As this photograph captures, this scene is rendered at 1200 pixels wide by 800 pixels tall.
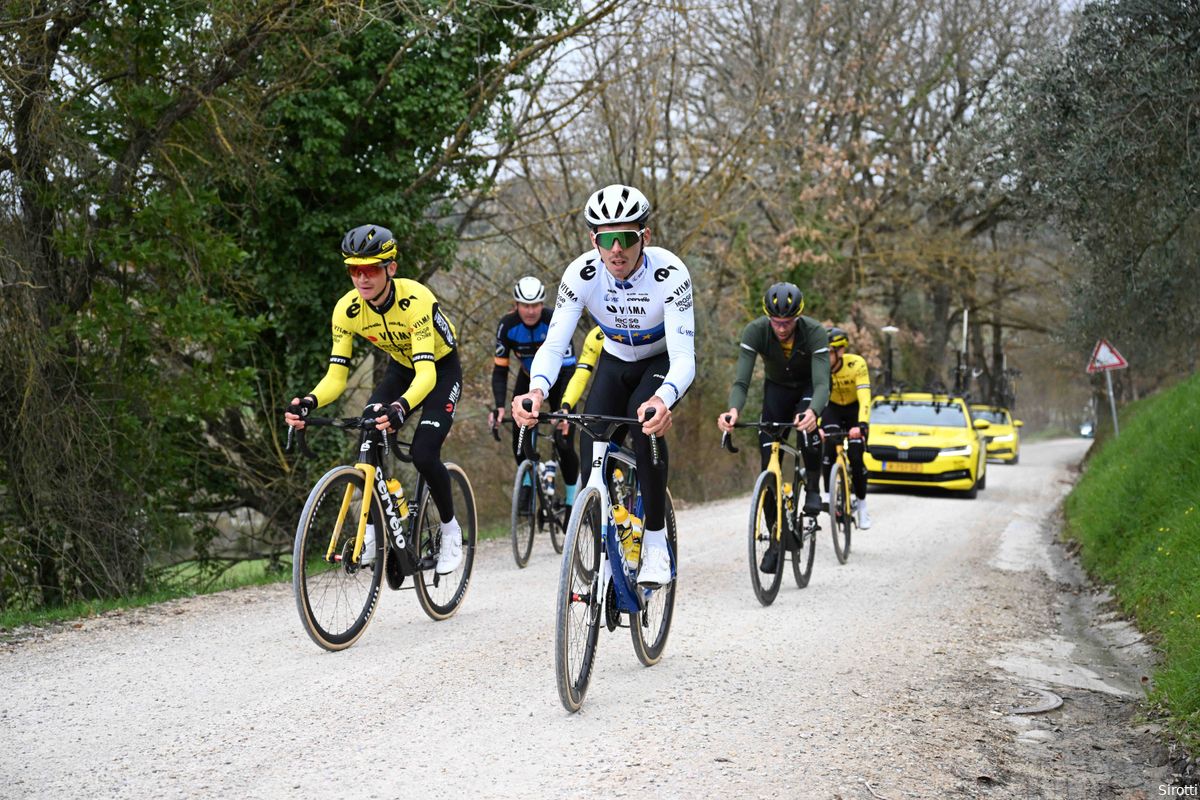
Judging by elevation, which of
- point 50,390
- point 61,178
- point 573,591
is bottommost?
point 573,591

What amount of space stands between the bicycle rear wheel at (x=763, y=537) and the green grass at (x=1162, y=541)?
2.50m

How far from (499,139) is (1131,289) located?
821 cm

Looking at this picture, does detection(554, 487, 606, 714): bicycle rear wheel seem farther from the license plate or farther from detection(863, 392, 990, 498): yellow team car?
the license plate

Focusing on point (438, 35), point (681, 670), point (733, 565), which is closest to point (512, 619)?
point (681, 670)

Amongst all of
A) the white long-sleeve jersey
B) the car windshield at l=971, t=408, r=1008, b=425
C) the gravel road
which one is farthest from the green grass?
the car windshield at l=971, t=408, r=1008, b=425

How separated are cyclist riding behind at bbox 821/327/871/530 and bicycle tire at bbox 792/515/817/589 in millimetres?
1530

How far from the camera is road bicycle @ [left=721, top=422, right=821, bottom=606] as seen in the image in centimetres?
870

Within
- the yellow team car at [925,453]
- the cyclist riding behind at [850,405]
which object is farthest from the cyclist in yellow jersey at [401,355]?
the yellow team car at [925,453]

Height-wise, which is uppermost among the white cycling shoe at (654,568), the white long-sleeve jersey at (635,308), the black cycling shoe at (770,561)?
the white long-sleeve jersey at (635,308)

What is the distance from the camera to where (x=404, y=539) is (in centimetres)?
719

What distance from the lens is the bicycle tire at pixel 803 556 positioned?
31.3 feet

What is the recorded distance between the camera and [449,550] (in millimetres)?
7727

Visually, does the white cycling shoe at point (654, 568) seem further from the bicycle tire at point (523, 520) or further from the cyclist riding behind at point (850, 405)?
the cyclist riding behind at point (850, 405)

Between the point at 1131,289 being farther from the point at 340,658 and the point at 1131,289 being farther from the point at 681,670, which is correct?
the point at 340,658
